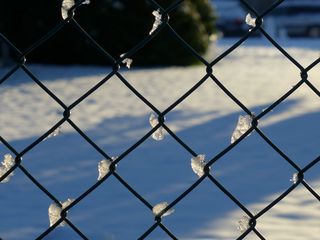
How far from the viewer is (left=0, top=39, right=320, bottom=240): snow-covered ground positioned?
395 cm

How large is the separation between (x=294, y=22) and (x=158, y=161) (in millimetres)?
23560

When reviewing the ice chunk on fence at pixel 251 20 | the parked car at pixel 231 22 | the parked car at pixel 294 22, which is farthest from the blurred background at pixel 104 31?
the parked car at pixel 231 22

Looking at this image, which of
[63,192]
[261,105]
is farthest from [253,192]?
[261,105]

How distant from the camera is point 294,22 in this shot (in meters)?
28.6

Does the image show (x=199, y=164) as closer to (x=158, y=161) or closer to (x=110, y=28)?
(x=158, y=161)

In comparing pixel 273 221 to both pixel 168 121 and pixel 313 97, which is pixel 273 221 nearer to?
pixel 168 121

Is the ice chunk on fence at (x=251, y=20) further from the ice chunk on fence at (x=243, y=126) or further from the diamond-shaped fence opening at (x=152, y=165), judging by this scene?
the ice chunk on fence at (x=243, y=126)

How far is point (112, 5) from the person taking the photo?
13.6m

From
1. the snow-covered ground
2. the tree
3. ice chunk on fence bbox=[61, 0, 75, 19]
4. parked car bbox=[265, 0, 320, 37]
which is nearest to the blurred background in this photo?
the tree

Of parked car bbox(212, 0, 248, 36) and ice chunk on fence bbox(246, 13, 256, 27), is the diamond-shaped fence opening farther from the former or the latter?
parked car bbox(212, 0, 248, 36)

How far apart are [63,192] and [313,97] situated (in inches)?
209

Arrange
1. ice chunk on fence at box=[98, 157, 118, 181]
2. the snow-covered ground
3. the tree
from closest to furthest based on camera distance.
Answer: ice chunk on fence at box=[98, 157, 118, 181], the snow-covered ground, the tree

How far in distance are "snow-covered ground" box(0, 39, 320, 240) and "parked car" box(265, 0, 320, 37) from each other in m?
15.7

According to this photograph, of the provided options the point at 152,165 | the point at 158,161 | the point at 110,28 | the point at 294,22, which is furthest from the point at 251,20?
the point at 294,22
